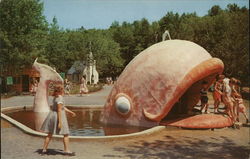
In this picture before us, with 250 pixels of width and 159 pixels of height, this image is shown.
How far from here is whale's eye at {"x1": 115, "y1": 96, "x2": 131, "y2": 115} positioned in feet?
33.4

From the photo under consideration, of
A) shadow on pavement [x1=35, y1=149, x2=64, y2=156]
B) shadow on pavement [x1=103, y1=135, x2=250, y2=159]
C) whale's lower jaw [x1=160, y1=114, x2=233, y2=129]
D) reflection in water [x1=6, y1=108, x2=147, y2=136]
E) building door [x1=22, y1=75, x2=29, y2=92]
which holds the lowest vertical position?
shadow on pavement [x1=103, y1=135, x2=250, y2=159]

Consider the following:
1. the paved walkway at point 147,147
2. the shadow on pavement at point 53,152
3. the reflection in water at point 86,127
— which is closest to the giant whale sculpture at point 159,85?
the reflection in water at point 86,127

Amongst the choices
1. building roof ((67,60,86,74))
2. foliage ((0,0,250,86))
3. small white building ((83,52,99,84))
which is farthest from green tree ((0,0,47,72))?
small white building ((83,52,99,84))

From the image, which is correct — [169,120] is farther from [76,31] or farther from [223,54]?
Result: [223,54]

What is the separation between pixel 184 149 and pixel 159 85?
8.89 ft

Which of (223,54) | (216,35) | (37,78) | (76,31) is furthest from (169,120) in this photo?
(216,35)

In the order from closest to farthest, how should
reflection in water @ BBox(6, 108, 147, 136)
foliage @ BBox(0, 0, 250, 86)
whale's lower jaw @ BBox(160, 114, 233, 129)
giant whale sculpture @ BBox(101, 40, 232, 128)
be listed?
foliage @ BBox(0, 0, 250, 86) → reflection in water @ BBox(6, 108, 147, 136) → giant whale sculpture @ BBox(101, 40, 232, 128) → whale's lower jaw @ BBox(160, 114, 233, 129)

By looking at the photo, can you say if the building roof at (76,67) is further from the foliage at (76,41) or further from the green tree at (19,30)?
the green tree at (19,30)

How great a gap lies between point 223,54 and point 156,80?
8.05 meters

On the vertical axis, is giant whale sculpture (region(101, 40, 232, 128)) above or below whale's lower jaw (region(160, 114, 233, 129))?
above

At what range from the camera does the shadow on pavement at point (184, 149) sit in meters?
7.25

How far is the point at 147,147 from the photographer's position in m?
7.89

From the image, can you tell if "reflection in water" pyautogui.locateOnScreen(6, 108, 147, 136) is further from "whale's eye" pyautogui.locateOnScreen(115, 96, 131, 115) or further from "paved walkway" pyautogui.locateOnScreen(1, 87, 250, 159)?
"paved walkway" pyautogui.locateOnScreen(1, 87, 250, 159)

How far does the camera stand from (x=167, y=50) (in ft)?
34.8
